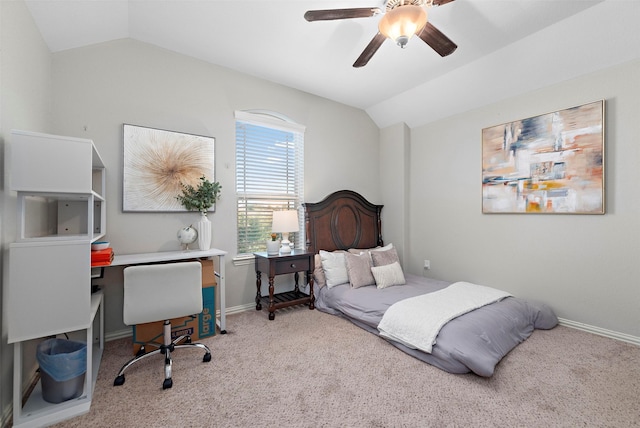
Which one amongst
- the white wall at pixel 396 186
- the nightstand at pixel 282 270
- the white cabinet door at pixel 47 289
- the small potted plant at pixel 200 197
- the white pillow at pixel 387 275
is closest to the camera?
the white cabinet door at pixel 47 289

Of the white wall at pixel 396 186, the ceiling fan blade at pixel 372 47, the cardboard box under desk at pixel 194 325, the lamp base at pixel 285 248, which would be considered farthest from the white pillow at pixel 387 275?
the ceiling fan blade at pixel 372 47

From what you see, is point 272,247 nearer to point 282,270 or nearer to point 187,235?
point 282,270

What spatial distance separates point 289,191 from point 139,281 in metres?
2.24

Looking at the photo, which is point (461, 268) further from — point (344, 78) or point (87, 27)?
point (87, 27)

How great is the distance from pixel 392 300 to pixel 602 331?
197 cm

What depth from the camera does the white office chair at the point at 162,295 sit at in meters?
1.93

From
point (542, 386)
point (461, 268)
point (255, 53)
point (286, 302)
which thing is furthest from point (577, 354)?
point (255, 53)

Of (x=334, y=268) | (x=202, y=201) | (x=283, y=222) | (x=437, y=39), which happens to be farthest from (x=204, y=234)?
Answer: (x=437, y=39)

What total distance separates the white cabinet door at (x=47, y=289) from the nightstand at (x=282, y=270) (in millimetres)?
1662

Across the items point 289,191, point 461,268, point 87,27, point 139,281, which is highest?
point 87,27

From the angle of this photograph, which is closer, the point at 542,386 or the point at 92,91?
the point at 542,386

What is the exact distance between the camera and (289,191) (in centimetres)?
387

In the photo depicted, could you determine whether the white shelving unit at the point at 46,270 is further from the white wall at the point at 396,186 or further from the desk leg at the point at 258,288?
the white wall at the point at 396,186

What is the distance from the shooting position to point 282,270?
3.18 meters
